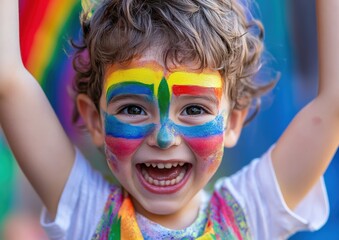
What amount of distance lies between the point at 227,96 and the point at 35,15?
0.66 metres

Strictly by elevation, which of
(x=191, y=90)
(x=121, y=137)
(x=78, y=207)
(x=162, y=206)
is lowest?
(x=78, y=207)

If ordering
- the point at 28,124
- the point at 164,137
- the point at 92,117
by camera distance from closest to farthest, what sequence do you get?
1. the point at 164,137
2. the point at 28,124
3. the point at 92,117

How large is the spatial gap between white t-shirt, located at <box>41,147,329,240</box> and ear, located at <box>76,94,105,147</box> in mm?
68

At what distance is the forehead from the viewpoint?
135 cm

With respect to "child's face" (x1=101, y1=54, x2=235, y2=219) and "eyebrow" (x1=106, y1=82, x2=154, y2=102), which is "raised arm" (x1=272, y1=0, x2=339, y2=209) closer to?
"child's face" (x1=101, y1=54, x2=235, y2=219)

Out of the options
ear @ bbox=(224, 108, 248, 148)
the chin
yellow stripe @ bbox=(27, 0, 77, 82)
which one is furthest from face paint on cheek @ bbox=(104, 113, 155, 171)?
yellow stripe @ bbox=(27, 0, 77, 82)

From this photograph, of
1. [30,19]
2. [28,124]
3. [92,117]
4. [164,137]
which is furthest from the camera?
[30,19]

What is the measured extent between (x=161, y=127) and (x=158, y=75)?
0.11 meters

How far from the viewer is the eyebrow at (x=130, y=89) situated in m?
1.35

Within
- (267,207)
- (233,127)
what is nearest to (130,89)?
(233,127)

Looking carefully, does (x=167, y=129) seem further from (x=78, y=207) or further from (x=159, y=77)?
(x=78, y=207)

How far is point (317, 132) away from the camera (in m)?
1.50

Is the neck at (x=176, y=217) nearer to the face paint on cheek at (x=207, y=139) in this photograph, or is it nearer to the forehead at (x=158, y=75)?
the face paint on cheek at (x=207, y=139)

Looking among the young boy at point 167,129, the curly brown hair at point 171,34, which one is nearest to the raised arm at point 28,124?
the young boy at point 167,129
